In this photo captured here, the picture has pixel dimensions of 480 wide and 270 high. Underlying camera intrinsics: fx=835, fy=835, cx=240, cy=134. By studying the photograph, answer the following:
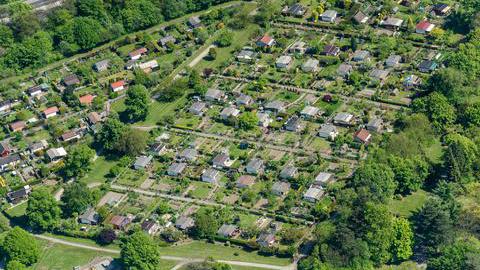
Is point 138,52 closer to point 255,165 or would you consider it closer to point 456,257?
point 255,165

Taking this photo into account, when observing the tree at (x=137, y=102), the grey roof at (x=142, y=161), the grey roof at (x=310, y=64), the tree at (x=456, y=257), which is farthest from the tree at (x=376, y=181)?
the tree at (x=137, y=102)

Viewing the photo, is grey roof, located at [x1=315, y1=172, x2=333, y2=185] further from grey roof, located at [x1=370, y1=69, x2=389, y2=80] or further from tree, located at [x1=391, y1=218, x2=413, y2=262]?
grey roof, located at [x1=370, y1=69, x2=389, y2=80]

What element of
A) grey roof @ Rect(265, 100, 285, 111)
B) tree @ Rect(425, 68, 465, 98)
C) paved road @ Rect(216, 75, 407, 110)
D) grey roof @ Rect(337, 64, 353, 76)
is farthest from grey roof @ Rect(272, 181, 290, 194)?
grey roof @ Rect(337, 64, 353, 76)

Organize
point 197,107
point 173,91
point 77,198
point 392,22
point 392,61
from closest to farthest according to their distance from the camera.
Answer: point 77,198 < point 197,107 < point 173,91 < point 392,61 < point 392,22

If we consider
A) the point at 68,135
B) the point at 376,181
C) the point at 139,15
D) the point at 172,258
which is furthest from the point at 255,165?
the point at 139,15

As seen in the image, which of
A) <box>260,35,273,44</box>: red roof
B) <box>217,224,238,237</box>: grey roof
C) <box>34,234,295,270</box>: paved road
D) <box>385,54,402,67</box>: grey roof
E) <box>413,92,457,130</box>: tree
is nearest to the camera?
<box>34,234,295,270</box>: paved road

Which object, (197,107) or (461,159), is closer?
(461,159)

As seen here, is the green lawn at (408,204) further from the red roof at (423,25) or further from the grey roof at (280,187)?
the red roof at (423,25)

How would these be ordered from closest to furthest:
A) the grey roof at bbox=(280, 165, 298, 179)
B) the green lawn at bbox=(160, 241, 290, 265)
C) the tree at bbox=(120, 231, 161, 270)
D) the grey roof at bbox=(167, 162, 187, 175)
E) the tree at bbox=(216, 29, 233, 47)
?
the tree at bbox=(120, 231, 161, 270)
the green lawn at bbox=(160, 241, 290, 265)
the grey roof at bbox=(280, 165, 298, 179)
the grey roof at bbox=(167, 162, 187, 175)
the tree at bbox=(216, 29, 233, 47)
